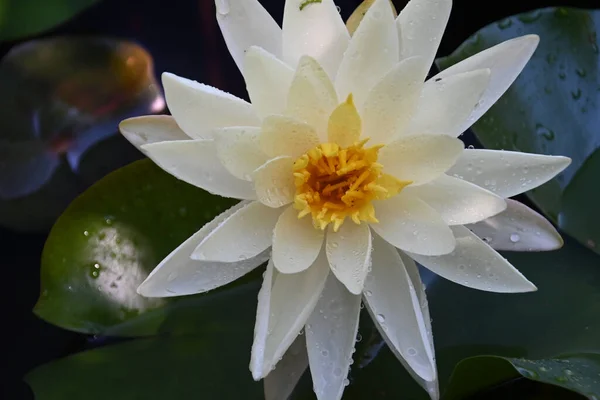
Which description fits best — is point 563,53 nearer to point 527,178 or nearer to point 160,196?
point 527,178


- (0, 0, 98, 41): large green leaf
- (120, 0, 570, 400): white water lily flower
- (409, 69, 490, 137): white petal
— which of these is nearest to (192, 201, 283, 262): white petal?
(120, 0, 570, 400): white water lily flower

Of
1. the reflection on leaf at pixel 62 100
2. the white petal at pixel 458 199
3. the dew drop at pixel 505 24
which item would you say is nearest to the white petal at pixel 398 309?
the white petal at pixel 458 199

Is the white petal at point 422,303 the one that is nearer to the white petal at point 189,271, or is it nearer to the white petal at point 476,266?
the white petal at point 476,266

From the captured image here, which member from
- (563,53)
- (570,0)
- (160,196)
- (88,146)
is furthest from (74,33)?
(570,0)

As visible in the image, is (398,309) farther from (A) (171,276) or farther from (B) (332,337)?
(A) (171,276)

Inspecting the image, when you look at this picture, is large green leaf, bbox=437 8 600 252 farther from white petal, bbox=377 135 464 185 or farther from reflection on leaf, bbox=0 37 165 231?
reflection on leaf, bbox=0 37 165 231

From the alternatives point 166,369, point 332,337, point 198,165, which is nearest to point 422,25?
point 198,165
